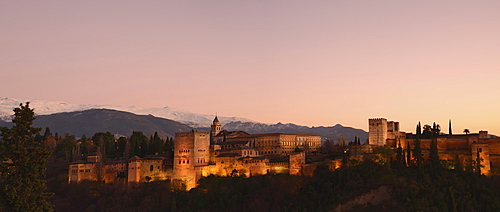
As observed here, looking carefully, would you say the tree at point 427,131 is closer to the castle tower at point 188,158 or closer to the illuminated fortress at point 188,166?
the illuminated fortress at point 188,166

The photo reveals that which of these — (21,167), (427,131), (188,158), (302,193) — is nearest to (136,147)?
(188,158)

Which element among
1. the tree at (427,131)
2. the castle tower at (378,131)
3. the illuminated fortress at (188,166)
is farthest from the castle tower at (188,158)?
the tree at (427,131)

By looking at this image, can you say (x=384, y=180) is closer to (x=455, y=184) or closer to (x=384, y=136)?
(x=455, y=184)

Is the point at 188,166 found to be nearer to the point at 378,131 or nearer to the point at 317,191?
the point at 317,191

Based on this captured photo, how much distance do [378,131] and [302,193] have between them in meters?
25.9

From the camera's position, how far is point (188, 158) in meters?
81.8

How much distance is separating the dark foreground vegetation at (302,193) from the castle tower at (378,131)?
1401 cm

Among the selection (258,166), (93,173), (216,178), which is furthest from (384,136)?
(93,173)

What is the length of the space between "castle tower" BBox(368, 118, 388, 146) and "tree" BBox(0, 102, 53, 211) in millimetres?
74251

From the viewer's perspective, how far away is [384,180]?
242ft

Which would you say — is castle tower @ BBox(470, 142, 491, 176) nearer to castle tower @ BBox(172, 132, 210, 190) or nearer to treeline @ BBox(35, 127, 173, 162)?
castle tower @ BBox(172, 132, 210, 190)

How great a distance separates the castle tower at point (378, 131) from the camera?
92.1 m

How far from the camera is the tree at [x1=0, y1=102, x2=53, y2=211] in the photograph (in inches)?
1074

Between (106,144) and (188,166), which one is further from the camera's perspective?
(106,144)
